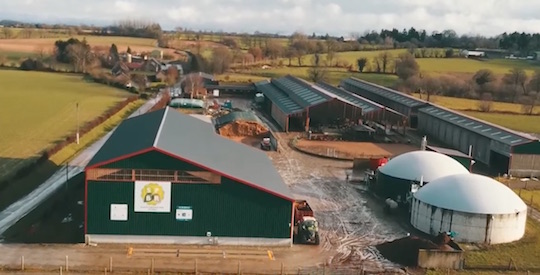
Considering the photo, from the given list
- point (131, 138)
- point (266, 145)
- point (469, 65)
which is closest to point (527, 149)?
point (266, 145)

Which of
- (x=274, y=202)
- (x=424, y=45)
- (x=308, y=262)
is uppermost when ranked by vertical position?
(x=424, y=45)

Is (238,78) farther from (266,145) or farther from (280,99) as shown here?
(266,145)

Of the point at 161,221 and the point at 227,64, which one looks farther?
the point at 227,64

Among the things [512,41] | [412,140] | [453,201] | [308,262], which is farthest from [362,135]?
[512,41]

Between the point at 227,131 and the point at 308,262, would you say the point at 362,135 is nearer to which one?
the point at 227,131

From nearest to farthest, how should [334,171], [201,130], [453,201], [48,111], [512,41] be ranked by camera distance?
[453,201]
[201,130]
[334,171]
[48,111]
[512,41]

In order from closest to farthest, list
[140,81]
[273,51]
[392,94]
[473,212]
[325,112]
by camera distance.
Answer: [473,212] < [325,112] < [392,94] < [140,81] < [273,51]

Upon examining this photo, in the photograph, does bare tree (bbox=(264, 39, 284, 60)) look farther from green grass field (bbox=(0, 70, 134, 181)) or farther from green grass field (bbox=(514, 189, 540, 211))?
green grass field (bbox=(514, 189, 540, 211))
